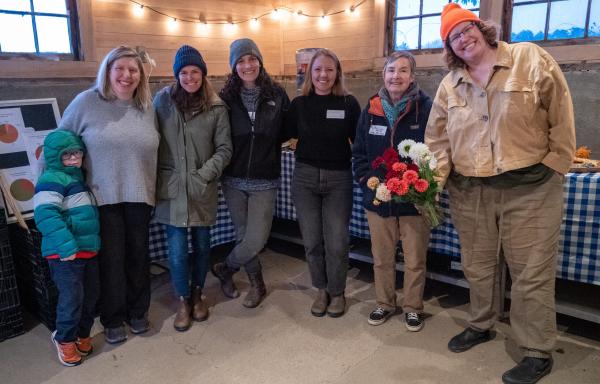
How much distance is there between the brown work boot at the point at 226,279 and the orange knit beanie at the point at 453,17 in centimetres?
198

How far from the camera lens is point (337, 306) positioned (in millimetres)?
2889

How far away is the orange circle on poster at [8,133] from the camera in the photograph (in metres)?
2.98

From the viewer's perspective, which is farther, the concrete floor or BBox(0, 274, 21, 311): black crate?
BBox(0, 274, 21, 311): black crate

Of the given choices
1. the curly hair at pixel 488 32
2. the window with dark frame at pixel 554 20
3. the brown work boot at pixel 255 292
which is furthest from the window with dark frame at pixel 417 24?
the brown work boot at pixel 255 292

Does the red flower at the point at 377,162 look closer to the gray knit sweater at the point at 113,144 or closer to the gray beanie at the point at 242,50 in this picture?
the gray beanie at the point at 242,50

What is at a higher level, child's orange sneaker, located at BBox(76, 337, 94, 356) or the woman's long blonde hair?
the woman's long blonde hair

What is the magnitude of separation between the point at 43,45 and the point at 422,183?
9.63 feet

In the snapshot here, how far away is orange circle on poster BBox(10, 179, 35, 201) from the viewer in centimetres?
296

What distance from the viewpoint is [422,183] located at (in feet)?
7.28

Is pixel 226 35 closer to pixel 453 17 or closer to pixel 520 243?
pixel 453 17

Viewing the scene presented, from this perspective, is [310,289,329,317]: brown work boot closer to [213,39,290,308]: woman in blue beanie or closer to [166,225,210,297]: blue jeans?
[213,39,290,308]: woman in blue beanie

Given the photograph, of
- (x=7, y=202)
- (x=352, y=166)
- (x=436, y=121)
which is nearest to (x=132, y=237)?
(x=7, y=202)

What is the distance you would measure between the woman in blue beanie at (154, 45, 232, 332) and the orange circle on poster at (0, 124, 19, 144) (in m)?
1.11

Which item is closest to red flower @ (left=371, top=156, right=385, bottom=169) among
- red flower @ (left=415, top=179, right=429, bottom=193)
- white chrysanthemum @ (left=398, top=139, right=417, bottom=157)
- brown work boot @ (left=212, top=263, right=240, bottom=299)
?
white chrysanthemum @ (left=398, top=139, right=417, bottom=157)
